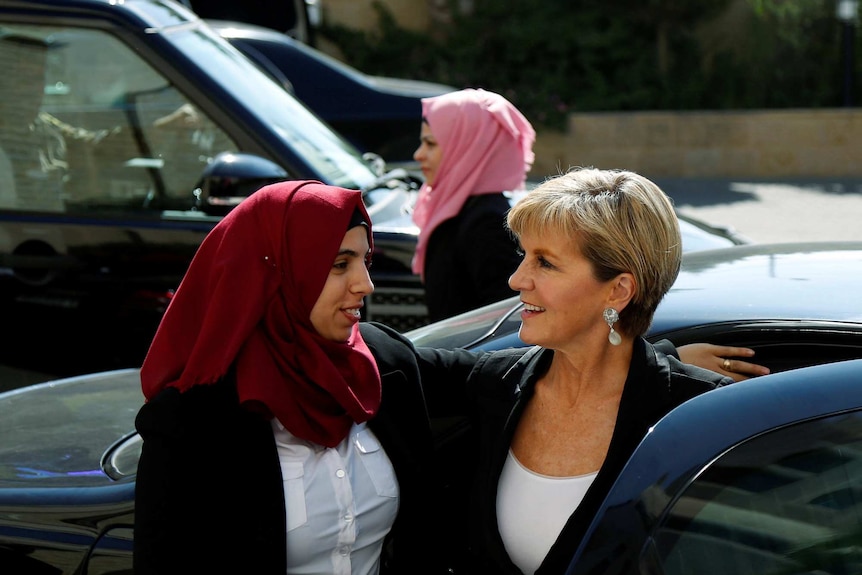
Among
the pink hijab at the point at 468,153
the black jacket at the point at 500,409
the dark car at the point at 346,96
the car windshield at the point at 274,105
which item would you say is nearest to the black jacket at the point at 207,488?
the black jacket at the point at 500,409

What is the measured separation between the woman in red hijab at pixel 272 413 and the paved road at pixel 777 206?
7.90m

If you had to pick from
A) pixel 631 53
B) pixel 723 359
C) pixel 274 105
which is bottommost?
pixel 631 53

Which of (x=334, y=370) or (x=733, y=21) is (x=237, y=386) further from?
(x=733, y=21)

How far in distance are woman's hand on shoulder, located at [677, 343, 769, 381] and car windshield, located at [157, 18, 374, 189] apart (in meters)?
2.85

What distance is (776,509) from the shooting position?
196cm

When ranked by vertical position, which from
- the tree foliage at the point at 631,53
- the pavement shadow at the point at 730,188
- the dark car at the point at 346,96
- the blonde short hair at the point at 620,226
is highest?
the blonde short hair at the point at 620,226

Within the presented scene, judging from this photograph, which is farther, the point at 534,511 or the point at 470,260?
the point at 470,260

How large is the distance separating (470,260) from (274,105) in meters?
1.63

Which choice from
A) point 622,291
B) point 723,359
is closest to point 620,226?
point 622,291

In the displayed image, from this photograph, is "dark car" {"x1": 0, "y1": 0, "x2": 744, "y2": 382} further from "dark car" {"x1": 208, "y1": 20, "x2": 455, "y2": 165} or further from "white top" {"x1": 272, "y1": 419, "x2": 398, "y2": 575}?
"dark car" {"x1": 208, "y1": 20, "x2": 455, "y2": 165}

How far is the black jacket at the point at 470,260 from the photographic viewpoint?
4.17 m

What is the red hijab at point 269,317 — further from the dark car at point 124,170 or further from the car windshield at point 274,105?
the car windshield at point 274,105

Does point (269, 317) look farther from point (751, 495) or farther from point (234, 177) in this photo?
point (234, 177)

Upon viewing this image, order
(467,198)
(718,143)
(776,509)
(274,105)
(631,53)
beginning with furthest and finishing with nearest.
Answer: (631,53), (718,143), (274,105), (467,198), (776,509)
